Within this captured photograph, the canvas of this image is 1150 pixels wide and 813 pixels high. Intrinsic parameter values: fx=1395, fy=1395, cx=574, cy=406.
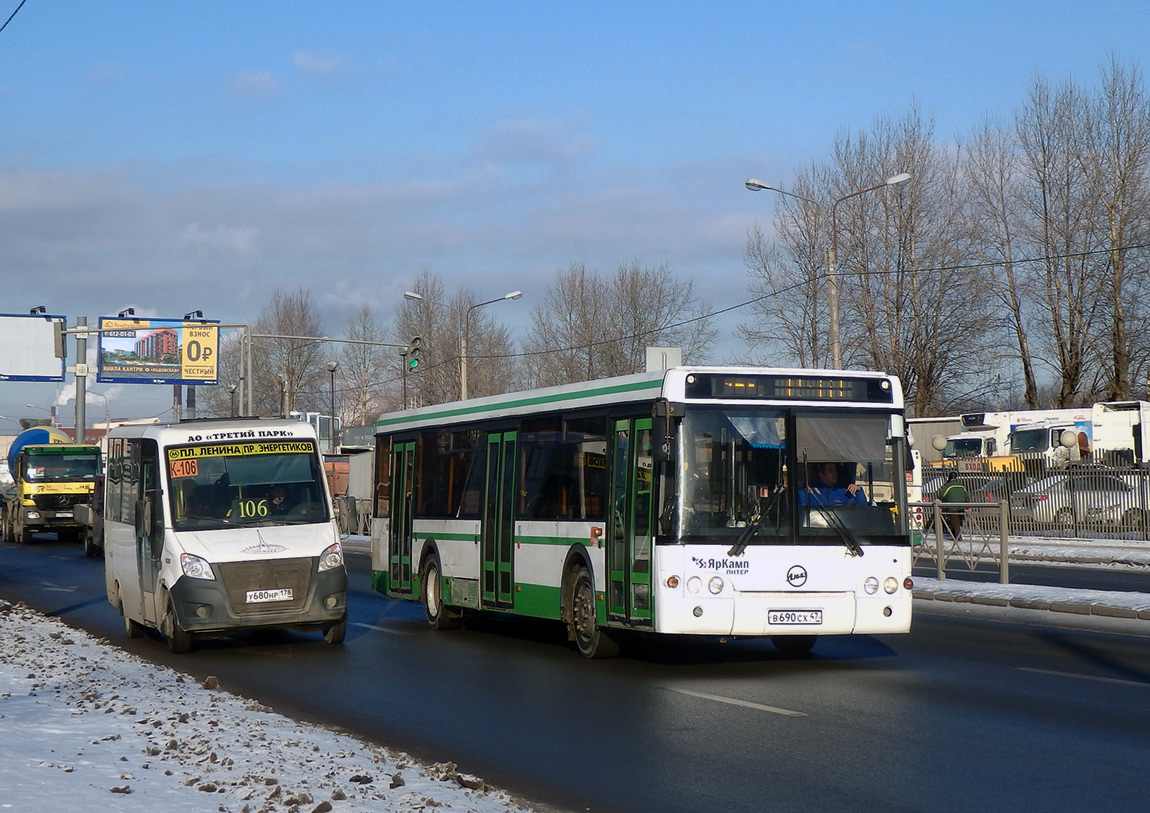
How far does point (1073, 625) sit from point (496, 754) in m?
10.3

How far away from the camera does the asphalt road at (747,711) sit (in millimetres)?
7715

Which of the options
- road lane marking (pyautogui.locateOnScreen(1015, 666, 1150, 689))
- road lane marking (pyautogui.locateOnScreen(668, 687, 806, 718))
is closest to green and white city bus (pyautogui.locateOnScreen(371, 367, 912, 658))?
road lane marking (pyautogui.locateOnScreen(668, 687, 806, 718))

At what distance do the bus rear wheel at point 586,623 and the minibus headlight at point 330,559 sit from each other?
2.72 meters

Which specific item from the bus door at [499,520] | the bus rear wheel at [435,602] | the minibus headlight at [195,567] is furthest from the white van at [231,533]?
the bus rear wheel at [435,602]

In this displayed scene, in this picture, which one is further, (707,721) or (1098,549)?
(1098,549)

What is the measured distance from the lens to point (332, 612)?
49.8ft

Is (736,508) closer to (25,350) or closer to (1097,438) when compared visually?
(1097,438)

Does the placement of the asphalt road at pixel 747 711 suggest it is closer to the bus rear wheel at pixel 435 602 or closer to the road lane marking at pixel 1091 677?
the road lane marking at pixel 1091 677

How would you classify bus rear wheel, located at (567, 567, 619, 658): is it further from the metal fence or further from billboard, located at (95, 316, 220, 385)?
billboard, located at (95, 316, 220, 385)

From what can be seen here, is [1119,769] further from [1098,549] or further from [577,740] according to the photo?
[1098,549]

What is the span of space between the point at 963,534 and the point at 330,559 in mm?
13021

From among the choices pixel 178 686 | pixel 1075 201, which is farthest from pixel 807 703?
pixel 1075 201

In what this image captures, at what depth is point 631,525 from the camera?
1309cm

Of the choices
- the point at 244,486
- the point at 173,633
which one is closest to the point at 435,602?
the point at 244,486
